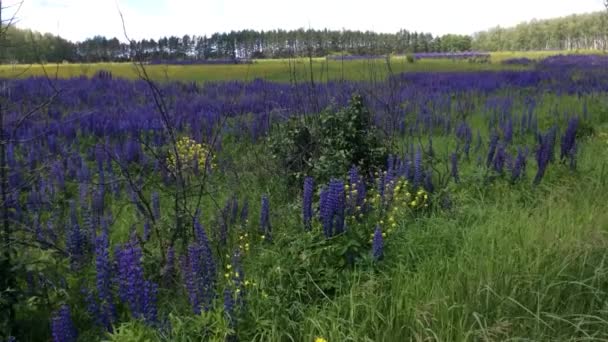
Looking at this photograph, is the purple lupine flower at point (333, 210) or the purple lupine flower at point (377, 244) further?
the purple lupine flower at point (333, 210)

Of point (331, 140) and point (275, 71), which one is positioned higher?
point (275, 71)

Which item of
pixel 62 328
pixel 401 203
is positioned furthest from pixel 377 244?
pixel 62 328

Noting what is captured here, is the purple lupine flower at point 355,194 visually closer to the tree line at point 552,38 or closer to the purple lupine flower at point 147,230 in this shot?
the purple lupine flower at point 147,230

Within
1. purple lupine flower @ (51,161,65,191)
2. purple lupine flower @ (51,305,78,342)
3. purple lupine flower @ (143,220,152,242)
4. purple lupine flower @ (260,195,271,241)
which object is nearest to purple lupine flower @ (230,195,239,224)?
purple lupine flower @ (260,195,271,241)

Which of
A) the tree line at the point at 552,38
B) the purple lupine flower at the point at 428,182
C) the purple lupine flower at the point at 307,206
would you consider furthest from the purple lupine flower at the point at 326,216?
the tree line at the point at 552,38

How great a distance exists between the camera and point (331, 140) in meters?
5.78

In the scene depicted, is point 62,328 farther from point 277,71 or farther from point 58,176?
point 277,71

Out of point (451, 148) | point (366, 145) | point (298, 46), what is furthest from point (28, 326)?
point (451, 148)

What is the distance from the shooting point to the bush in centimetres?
581

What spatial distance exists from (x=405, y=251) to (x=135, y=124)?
719 cm

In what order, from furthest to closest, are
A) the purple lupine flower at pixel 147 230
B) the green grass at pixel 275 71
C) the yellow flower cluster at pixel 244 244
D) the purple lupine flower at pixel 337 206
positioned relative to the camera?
the green grass at pixel 275 71
the purple lupine flower at pixel 147 230
the yellow flower cluster at pixel 244 244
the purple lupine flower at pixel 337 206

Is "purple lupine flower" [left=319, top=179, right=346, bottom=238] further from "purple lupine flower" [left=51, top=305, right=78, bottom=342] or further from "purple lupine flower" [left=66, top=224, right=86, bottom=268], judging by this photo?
"purple lupine flower" [left=66, top=224, right=86, bottom=268]

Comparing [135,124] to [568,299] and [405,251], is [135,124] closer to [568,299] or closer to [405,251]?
[405,251]

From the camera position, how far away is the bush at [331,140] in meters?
5.81
